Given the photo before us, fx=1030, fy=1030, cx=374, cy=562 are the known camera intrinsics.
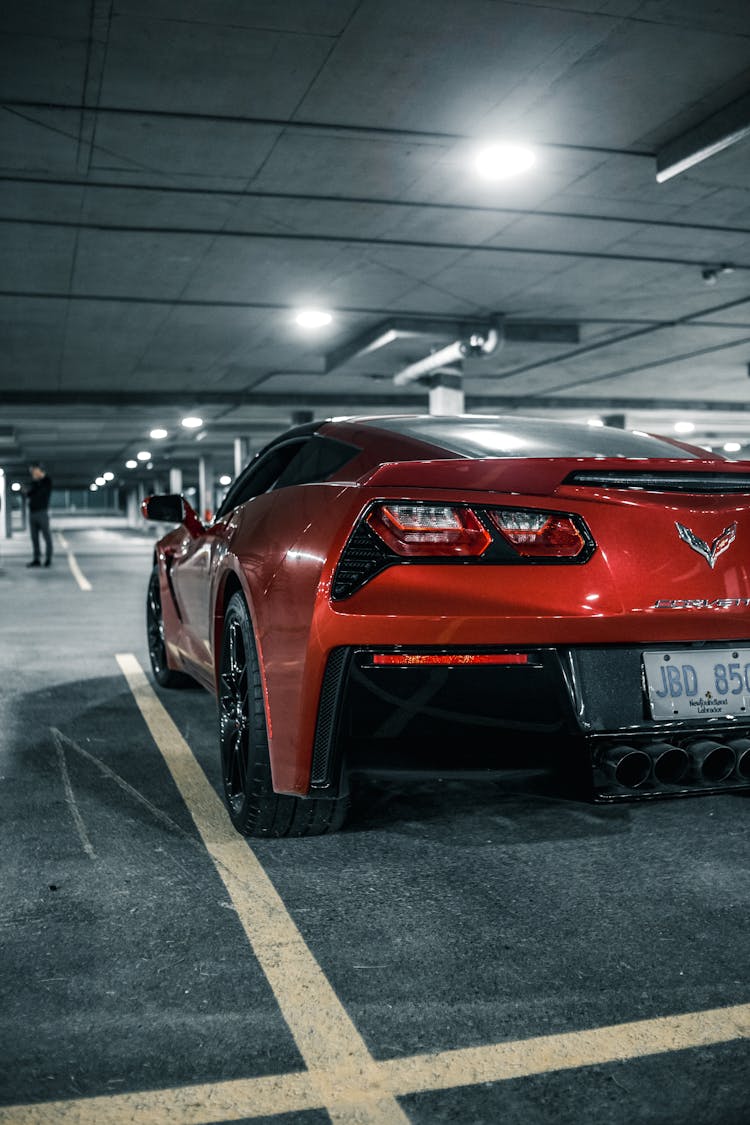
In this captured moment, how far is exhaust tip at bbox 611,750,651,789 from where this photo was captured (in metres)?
2.69

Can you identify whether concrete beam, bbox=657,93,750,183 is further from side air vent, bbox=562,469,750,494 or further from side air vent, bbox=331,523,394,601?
side air vent, bbox=331,523,394,601

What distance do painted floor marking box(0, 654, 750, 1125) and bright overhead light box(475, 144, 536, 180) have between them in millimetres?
7278

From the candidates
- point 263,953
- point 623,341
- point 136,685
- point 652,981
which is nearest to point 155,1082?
point 263,953

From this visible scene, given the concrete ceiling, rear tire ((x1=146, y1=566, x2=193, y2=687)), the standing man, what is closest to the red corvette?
rear tire ((x1=146, y1=566, x2=193, y2=687))

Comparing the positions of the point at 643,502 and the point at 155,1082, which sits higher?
the point at 643,502

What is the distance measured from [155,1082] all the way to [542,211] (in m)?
9.63

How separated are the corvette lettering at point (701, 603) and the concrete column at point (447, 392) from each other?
1779cm

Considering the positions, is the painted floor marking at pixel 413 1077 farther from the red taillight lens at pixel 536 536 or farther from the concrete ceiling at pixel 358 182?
the concrete ceiling at pixel 358 182

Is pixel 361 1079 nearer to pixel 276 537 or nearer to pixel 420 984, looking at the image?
pixel 420 984

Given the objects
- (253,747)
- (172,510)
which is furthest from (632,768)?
(172,510)

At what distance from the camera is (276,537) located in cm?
332

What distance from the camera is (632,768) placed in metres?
2.71

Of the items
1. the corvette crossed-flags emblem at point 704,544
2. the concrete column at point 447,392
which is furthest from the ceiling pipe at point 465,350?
the corvette crossed-flags emblem at point 704,544

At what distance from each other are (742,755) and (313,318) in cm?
1390
